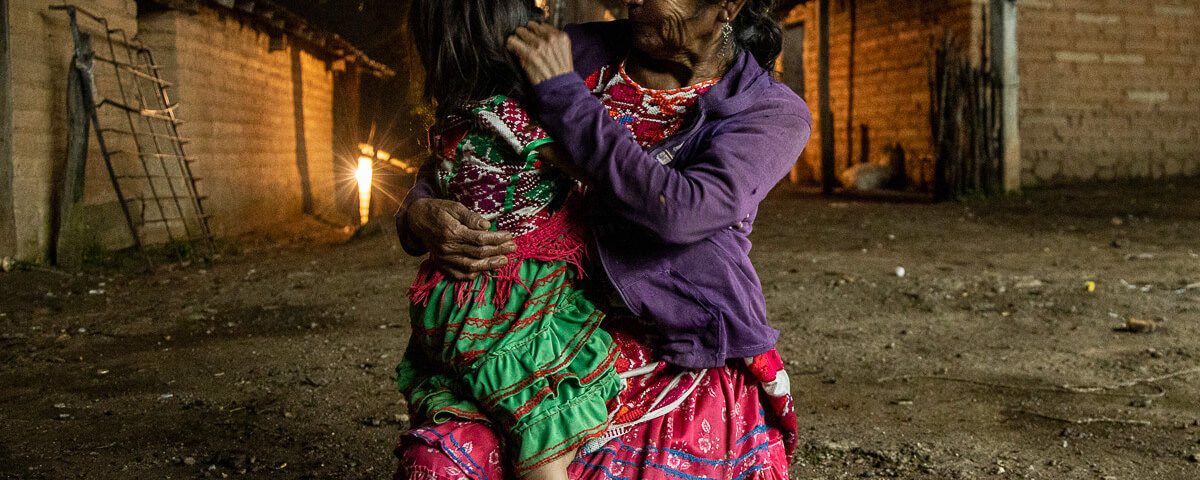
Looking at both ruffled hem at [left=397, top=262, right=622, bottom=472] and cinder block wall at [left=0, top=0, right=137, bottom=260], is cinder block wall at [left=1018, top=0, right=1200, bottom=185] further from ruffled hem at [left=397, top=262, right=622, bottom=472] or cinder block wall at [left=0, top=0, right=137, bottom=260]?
ruffled hem at [left=397, top=262, right=622, bottom=472]

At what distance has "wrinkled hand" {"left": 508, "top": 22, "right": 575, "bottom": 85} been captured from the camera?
134cm

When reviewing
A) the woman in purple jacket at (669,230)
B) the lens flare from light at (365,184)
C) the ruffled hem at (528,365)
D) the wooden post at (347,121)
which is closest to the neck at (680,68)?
the woman in purple jacket at (669,230)

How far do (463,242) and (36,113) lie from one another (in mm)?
6800

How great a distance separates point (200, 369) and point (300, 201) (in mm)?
9198

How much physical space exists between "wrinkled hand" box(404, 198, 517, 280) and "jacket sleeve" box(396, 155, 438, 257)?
17cm

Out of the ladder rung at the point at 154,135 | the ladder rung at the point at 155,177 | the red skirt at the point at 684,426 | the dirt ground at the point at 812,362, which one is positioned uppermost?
the ladder rung at the point at 154,135

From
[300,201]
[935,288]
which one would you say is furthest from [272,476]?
[300,201]

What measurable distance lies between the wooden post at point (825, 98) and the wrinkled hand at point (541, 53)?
12595 mm

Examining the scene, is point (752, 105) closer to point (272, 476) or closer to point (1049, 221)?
point (272, 476)

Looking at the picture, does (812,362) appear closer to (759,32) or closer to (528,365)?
(759,32)

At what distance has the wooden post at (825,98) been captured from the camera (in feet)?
44.1

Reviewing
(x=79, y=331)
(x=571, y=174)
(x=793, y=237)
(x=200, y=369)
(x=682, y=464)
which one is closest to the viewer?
(x=571, y=174)

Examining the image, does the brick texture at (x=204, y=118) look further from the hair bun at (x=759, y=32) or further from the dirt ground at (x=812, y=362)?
the hair bun at (x=759, y=32)

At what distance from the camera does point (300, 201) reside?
12.9 m
